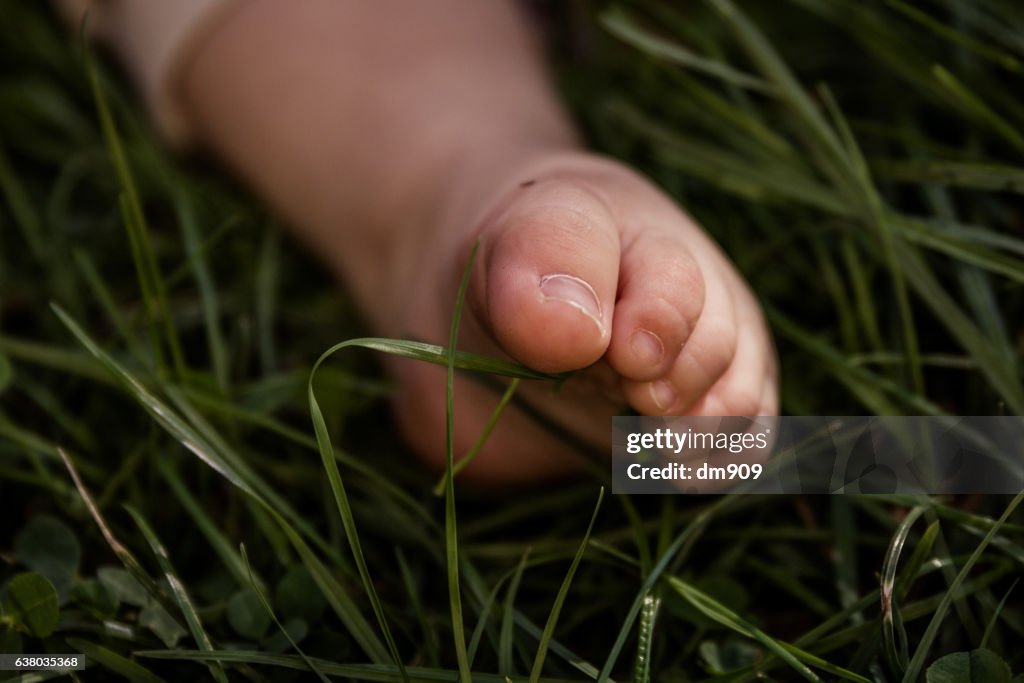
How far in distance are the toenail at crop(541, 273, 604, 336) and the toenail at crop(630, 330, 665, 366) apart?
0.03 metres

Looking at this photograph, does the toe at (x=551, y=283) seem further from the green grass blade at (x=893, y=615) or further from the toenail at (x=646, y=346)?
the green grass blade at (x=893, y=615)

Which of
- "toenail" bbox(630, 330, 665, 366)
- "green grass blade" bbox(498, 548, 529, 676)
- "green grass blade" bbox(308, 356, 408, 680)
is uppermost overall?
"toenail" bbox(630, 330, 665, 366)

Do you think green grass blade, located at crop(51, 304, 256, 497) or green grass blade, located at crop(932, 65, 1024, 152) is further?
green grass blade, located at crop(932, 65, 1024, 152)

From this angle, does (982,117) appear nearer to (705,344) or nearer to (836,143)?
(836,143)

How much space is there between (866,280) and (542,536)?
→ 354 mm

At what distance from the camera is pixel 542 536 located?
0.69 meters

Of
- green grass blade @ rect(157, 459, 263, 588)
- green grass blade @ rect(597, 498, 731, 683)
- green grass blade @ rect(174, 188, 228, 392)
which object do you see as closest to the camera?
green grass blade @ rect(597, 498, 731, 683)

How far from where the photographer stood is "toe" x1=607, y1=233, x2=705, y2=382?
498 mm

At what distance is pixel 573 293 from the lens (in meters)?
0.48

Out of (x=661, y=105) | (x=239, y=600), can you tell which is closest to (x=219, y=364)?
(x=239, y=600)

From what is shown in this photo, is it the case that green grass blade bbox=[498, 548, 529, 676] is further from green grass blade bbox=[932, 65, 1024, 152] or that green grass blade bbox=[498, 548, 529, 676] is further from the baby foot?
green grass blade bbox=[932, 65, 1024, 152]

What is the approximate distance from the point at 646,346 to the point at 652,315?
2cm

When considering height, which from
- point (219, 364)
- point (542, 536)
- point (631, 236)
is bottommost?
point (542, 536)

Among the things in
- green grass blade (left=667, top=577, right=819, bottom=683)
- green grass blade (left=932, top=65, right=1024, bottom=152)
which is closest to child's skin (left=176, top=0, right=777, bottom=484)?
green grass blade (left=667, top=577, right=819, bottom=683)
